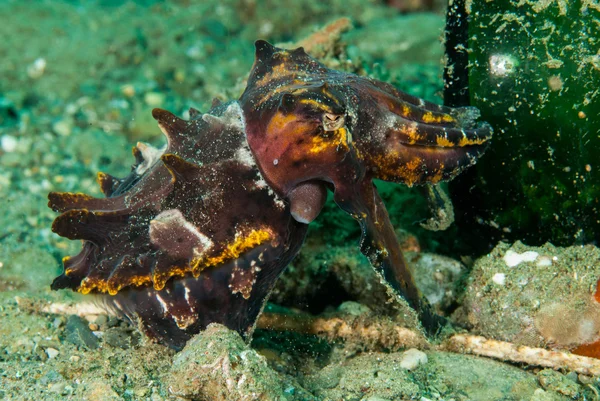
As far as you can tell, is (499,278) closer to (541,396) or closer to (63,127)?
(541,396)

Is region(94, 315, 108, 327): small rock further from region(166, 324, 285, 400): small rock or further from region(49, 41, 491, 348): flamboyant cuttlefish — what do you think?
region(166, 324, 285, 400): small rock

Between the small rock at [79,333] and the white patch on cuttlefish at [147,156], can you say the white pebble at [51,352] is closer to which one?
the small rock at [79,333]

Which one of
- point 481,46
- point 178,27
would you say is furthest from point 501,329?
point 178,27

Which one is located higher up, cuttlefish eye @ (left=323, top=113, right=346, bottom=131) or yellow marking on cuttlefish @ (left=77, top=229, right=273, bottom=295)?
cuttlefish eye @ (left=323, top=113, right=346, bottom=131)

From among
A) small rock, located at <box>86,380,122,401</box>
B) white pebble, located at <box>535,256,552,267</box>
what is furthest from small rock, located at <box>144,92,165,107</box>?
white pebble, located at <box>535,256,552,267</box>

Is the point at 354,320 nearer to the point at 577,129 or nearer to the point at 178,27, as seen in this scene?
the point at 577,129
